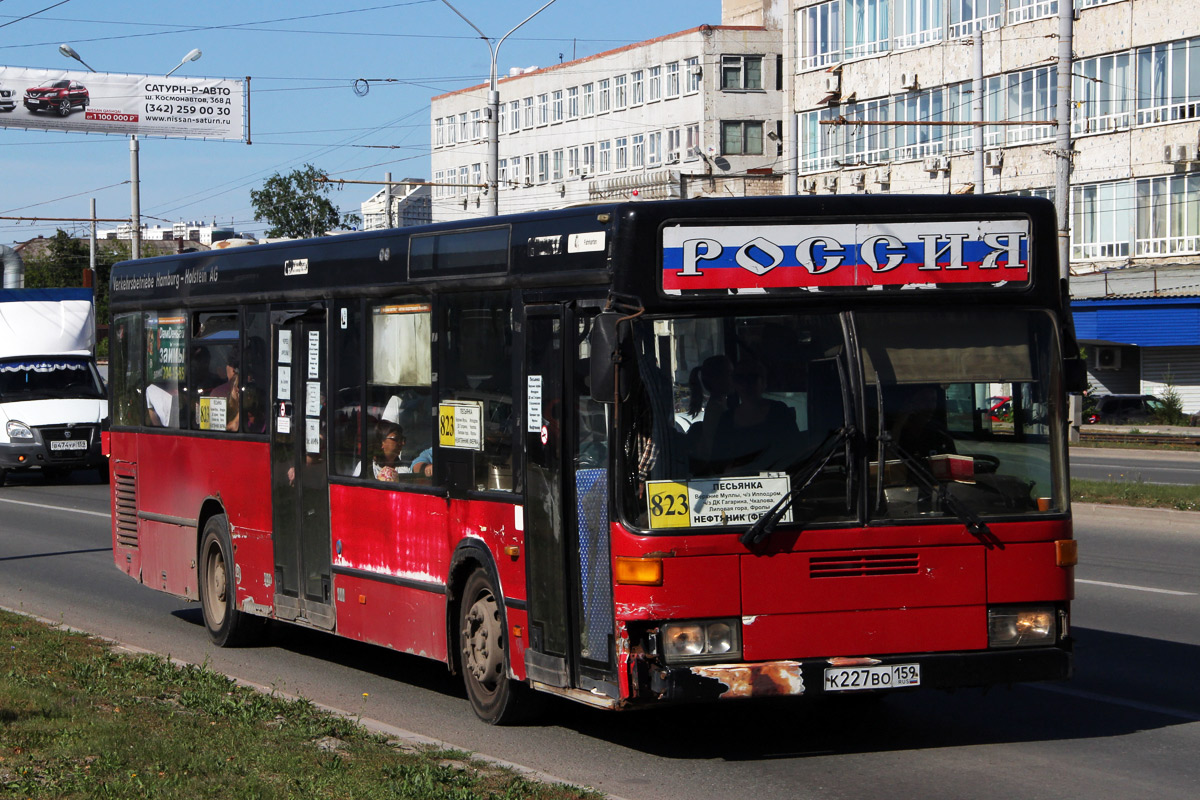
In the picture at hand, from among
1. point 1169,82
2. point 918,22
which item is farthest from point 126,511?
point 918,22

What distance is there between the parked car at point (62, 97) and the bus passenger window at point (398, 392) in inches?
1873

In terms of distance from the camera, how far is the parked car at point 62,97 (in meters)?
53.5

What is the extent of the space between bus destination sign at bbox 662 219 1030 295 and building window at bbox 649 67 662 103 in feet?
233

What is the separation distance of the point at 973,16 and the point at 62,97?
30337mm

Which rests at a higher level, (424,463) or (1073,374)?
(1073,374)

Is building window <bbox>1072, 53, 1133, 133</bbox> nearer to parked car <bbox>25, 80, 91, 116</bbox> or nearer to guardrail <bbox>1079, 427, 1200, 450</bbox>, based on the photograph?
guardrail <bbox>1079, 427, 1200, 450</bbox>

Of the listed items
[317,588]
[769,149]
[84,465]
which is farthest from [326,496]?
[769,149]

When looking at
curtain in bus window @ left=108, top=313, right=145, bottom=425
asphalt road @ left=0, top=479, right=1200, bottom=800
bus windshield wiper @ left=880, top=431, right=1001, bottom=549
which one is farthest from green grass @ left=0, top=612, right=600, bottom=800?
curtain in bus window @ left=108, top=313, right=145, bottom=425

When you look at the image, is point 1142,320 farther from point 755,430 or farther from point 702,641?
point 702,641

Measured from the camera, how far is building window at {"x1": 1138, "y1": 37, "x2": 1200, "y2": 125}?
45938 mm

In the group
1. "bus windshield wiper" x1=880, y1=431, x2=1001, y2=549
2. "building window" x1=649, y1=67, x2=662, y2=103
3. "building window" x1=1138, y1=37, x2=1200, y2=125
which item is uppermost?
"building window" x1=649, y1=67, x2=662, y2=103

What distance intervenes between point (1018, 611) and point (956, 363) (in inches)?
47.1

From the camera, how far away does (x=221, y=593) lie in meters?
12.2

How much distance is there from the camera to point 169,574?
42.9 ft
